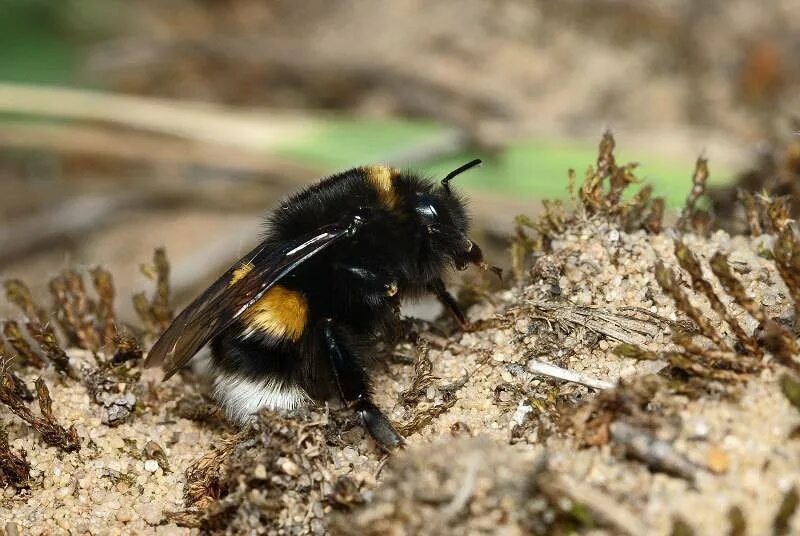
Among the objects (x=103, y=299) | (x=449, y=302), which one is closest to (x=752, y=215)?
(x=449, y=302)

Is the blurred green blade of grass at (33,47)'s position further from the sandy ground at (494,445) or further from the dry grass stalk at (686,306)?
the dry grass stalk at (686,306)

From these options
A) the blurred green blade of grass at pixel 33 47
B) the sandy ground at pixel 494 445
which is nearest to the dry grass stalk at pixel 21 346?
the sandy ground at pixel 494 445

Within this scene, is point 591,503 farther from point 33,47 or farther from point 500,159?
point 33,47

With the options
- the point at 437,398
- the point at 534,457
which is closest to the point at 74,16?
the point at 437,398

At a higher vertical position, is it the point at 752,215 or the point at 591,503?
the point at 752,215

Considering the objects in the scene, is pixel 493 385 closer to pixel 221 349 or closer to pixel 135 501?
pixel 221 349

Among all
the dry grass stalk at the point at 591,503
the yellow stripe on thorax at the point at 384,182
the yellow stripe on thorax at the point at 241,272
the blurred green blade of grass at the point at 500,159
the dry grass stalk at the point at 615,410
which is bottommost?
the dry grass stalk at the point at 591,503

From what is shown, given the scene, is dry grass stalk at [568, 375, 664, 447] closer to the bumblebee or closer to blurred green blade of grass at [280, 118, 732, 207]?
the bumblebee
